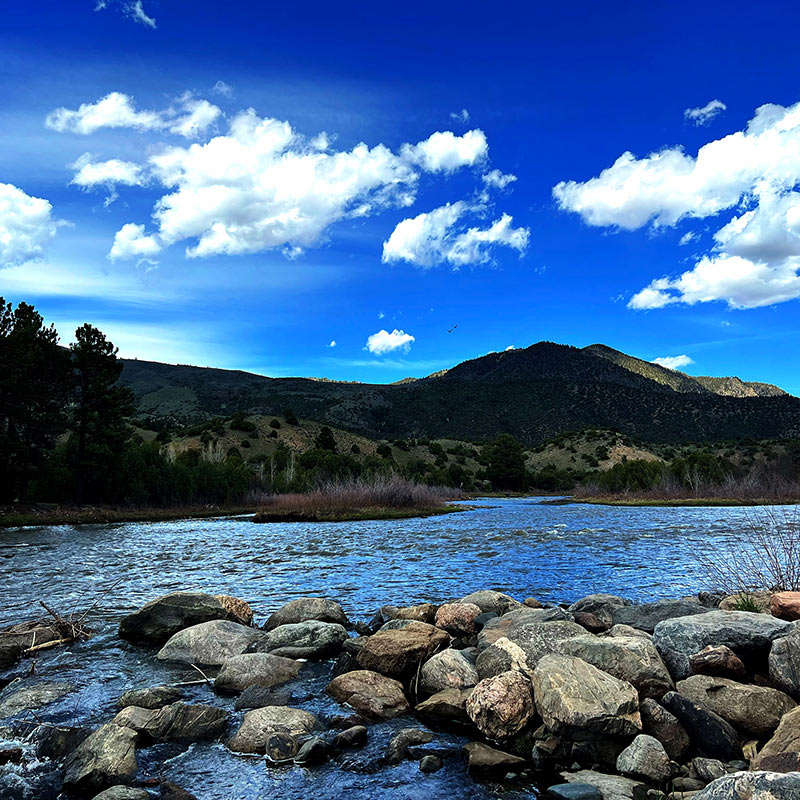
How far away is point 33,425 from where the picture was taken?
47.2 meters

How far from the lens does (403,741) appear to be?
6.85 meters

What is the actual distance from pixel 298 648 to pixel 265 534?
2569 centimetres

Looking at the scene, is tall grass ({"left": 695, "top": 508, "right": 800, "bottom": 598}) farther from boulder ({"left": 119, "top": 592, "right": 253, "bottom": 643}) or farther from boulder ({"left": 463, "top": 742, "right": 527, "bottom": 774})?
boulder ({"left": 119, "top": 592, "right": 253, "bottom": 643})

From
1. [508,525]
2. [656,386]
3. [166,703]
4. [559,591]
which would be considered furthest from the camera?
[656,386]

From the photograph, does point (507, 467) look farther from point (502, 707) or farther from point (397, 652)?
point (502, 707)

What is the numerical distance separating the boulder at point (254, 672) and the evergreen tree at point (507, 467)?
90.1 metres

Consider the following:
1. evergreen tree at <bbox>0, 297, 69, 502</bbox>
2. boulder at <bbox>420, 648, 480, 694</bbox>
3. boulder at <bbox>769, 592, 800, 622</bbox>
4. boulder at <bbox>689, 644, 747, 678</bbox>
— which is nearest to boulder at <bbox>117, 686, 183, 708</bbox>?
boulder at <bbox>420, 648, 480, 694</bbox>

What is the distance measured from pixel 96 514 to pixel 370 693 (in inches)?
1729

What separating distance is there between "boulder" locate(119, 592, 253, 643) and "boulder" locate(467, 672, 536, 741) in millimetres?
6158

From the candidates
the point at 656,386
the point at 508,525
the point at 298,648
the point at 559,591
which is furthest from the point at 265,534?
the point at 656,386

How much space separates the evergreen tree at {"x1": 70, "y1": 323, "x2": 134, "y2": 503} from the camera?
49875mm

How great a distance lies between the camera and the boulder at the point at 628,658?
282 inches

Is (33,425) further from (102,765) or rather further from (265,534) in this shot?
(102,765)

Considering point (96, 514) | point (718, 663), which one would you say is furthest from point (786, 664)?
point (96, 514)
